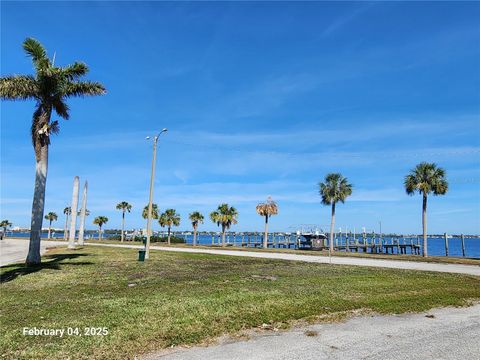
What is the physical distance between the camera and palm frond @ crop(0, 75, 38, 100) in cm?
1925

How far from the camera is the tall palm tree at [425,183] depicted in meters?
40.0

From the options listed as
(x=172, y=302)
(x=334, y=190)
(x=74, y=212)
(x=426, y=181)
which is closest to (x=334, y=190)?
(x=334, y=190)

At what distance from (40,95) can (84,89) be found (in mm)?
2261

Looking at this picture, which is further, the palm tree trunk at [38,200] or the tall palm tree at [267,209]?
the tall palm tree at [267,209]

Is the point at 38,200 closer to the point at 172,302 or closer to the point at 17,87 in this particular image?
the point at 17,87

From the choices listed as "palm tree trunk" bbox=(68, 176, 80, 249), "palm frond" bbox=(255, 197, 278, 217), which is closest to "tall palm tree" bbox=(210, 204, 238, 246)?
"palm frond" bbox=(255, 197, 278, 217)

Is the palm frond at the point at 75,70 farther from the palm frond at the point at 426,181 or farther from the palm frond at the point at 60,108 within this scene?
the palm frond at the point at 426,181

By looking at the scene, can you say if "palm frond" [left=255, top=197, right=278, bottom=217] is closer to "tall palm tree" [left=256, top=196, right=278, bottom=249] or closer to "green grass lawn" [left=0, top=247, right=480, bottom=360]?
"tall palm tree" [left=256, top=196, right=278, bottom=249]

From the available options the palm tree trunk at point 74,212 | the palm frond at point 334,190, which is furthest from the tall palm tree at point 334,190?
the palm tree trunk at point 74,212

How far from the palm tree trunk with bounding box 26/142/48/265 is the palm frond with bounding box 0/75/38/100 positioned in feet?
8.84

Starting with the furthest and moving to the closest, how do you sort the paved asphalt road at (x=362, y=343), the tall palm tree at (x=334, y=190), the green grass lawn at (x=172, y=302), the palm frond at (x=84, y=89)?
1. the tall palm tree at (x=334, y=190)
2. the palm frond at (x=84, y=89)
3. the green grass lawn at (x=172, y=302)
4. the paved asphalt road at (x=362, y=343)

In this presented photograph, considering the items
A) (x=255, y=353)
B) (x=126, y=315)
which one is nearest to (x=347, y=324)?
(x=255, y=353)

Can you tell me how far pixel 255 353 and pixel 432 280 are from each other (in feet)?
39.3

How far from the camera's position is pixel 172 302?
403 inches
